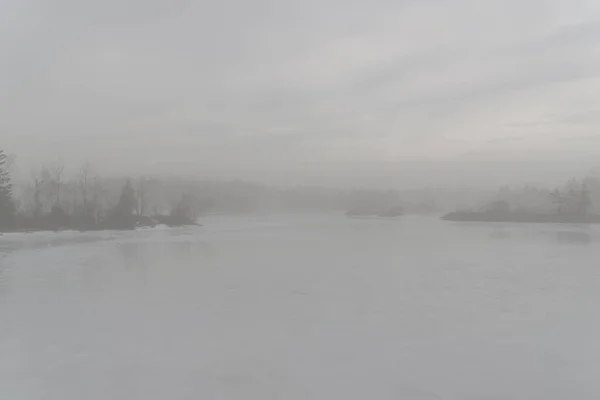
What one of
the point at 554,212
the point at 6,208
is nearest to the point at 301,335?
the point at 6,208

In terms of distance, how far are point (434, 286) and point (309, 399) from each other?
5.38 m

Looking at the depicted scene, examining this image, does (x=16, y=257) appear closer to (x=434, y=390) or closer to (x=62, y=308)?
(x=62, y=308)

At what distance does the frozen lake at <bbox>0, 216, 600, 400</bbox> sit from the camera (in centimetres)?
376

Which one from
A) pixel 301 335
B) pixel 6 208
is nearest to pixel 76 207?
pixel 6 208

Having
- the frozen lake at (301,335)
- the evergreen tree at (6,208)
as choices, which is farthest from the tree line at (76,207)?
the frozen lake at (301,335)

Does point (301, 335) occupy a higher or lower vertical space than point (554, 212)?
higher

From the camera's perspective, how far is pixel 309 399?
3.48 meters

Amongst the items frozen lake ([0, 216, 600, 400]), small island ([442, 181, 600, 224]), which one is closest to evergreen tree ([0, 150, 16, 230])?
frozen lake ([0, 216, 600, 400])

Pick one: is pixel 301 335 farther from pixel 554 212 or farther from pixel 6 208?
pixel 554 212

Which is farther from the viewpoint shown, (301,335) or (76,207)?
(76,207)

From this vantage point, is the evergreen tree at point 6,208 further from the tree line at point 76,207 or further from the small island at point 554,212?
the small island at point 554,212

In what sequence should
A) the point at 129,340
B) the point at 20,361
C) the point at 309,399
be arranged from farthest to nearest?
the point at 129,340
the point at 20,361
the point at 309,399

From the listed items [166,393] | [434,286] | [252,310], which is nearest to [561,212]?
[434,286]

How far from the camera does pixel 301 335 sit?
5.23m
